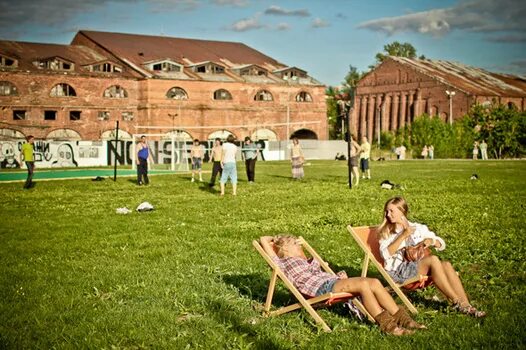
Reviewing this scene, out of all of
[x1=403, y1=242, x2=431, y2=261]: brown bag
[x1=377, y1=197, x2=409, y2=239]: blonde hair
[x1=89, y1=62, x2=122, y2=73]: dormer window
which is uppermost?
[x1=89, y1=62, x2=122, y2=73]: dormer window

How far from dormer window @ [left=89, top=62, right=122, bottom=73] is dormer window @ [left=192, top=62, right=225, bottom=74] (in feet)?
27.9

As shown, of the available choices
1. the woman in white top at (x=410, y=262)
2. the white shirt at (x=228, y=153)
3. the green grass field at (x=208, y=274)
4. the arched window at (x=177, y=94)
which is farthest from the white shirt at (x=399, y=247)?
the arched window at (x=177, y=94)

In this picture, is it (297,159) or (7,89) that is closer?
(297,159)

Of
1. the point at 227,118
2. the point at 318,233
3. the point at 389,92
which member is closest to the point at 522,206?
the point at 318,233

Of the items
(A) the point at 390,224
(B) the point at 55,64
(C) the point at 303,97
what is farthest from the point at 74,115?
(A) the point at 390,224

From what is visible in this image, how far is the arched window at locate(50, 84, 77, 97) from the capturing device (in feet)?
209

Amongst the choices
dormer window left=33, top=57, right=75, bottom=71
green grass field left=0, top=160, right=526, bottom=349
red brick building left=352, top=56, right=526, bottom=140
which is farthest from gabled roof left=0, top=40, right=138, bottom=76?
green grass field left=0, top=160, right=526, bottom=349

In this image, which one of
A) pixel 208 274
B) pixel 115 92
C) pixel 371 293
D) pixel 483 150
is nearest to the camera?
pixel 371 293

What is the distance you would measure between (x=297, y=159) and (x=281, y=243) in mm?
22382

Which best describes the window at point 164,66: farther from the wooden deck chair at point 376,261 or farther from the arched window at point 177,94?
the wooden deck chair at point 376,261

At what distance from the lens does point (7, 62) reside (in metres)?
62.2

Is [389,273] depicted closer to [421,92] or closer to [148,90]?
[148,90]

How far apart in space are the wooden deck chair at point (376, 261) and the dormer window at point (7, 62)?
59.9 metres

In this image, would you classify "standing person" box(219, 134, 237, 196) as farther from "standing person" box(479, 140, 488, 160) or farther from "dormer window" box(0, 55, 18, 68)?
"standing person" box(479, 140, 488, 160)
